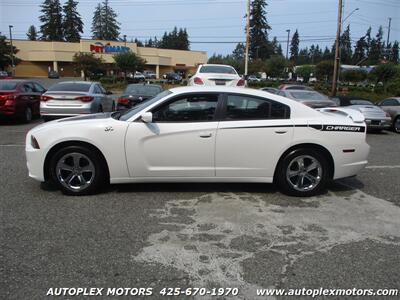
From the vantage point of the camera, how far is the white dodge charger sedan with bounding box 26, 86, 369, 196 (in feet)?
17.2

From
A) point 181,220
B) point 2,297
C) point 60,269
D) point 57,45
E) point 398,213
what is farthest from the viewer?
point 57,45

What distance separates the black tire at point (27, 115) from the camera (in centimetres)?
1348

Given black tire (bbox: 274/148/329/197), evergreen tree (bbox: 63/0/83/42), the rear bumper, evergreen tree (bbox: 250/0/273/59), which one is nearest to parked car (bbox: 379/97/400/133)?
the rear bumper

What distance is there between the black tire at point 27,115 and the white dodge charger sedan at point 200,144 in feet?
29.3

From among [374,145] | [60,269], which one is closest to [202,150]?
[60,269]

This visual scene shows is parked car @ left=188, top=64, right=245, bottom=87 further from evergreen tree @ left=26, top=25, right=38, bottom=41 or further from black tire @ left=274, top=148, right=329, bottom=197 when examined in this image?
evergreen tree @ left=26, top=25, right=38, bottom=41

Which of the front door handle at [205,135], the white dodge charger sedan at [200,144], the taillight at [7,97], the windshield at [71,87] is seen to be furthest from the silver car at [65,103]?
the front door handle at [205,135]

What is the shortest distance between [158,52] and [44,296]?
8429 cm

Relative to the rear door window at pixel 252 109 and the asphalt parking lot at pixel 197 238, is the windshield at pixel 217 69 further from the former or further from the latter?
the rear door window at pixel 252 109

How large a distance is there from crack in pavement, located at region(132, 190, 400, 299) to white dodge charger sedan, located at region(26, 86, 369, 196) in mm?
409

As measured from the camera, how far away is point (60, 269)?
11.1 ft

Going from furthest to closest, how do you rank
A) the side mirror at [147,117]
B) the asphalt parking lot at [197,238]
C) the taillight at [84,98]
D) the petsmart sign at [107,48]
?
the petsmart sign at [107,48], the taillight at [84,98], the side mirror at [147,117], the asphalt parking lot at [197,238]

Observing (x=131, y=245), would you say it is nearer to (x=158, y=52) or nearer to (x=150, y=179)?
(x=150, y=179)

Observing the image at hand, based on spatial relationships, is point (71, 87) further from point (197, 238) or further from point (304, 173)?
point (197, 238)
